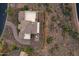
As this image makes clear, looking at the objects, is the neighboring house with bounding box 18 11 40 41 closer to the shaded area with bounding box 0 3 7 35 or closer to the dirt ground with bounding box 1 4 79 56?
the dirt ground with bounding box 1 4 79 56

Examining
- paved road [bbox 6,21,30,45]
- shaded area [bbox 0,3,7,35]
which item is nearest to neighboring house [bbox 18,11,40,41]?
paved road [bbox 6,21,30,45]

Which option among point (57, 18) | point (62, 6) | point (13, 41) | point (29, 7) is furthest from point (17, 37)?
point (62, 6)

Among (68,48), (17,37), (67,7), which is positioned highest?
(67,7)

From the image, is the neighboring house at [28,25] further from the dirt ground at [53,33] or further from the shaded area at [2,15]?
the shaded area at [2,15]

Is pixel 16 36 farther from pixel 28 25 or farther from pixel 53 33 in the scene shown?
pixel 53 33

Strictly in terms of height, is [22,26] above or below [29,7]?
below

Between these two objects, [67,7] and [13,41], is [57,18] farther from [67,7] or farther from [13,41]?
[13,41]

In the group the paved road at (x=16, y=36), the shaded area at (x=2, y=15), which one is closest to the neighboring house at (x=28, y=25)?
the paved road at (x=16, y=36)

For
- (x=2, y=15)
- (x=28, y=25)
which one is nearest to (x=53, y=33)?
(x=28, y=25)
